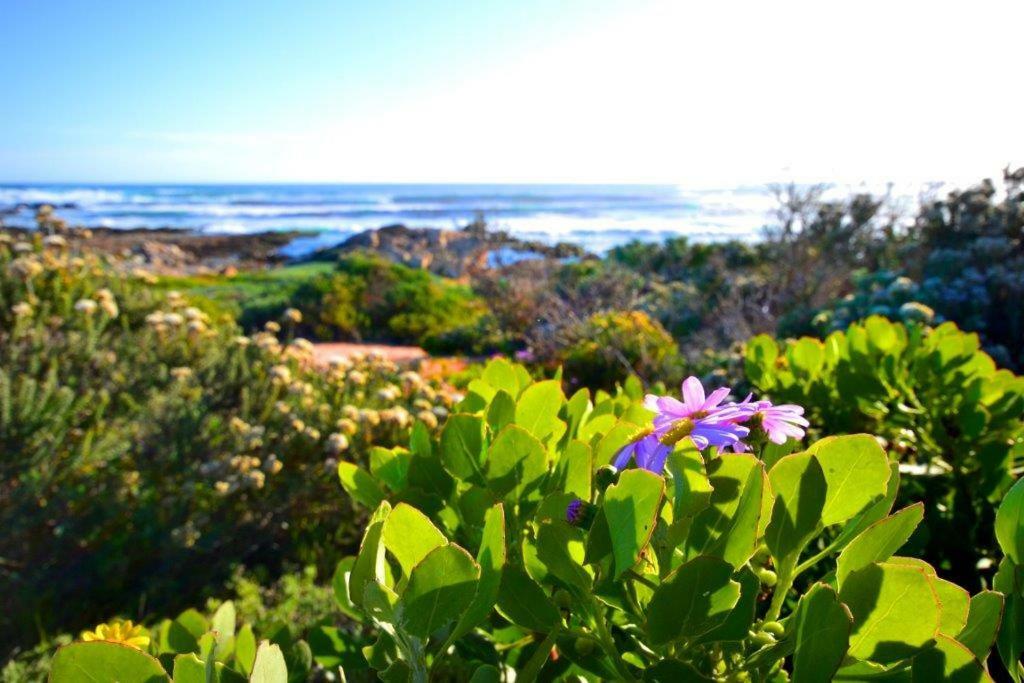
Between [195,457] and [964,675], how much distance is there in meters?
3.49

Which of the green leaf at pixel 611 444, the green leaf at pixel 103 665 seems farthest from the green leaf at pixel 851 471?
the green leaf at pixel 103 665

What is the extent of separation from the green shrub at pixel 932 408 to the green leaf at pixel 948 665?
0.69m

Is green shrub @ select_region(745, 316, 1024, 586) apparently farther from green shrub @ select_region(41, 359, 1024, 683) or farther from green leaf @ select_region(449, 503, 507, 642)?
green leaf @ select_region(449, 503, 507, 642)

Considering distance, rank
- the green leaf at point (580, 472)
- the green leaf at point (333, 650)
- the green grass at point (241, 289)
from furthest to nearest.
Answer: the green grass at point (241, 289) → the green leaf at point (333, 650) → the green leaf at point (580, 472)

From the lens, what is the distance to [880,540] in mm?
626

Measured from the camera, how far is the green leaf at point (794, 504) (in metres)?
0.63

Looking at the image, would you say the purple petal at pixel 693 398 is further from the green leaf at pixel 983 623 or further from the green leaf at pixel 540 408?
the green leaf at pixel 983 623

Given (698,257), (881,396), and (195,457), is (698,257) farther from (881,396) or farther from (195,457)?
(881,396)

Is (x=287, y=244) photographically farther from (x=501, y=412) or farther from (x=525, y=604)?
(x=525, y=604)

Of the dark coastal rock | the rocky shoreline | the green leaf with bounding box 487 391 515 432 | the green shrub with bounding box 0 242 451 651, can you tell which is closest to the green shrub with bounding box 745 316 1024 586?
the green leaf with bounding box 487 391 515 432

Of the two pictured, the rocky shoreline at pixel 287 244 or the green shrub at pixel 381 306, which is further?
the rocky shoreline at pixel 287 244

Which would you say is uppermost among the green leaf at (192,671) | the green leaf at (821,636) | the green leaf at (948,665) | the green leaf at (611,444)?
the green leaf at (611,444)

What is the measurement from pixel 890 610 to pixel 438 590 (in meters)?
0.35

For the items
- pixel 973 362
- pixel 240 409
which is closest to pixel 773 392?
pixel 973 362
